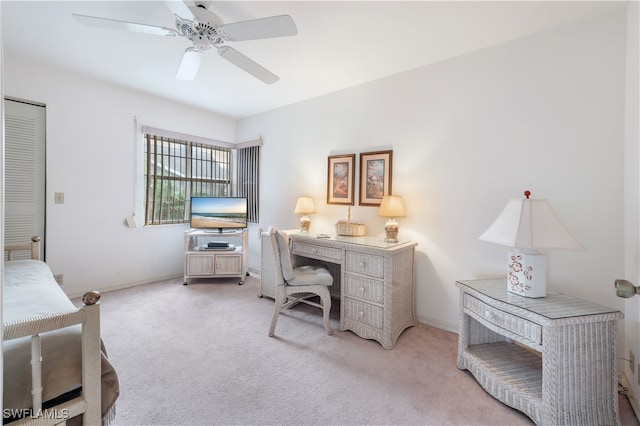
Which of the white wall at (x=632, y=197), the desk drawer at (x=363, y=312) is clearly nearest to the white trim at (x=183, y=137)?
the desk drawer at (x=363, y=312)

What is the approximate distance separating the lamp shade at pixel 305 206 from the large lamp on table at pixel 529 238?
1974 millimetres

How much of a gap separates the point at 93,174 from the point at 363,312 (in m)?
3.33

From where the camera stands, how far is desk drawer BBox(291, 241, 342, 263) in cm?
258

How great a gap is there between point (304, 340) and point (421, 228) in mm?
1463

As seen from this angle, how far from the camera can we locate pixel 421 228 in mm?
2678

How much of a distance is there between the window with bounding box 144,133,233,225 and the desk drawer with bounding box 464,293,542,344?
3.78 metres

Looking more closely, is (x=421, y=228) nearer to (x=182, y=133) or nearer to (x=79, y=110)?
(x=182, y=133)

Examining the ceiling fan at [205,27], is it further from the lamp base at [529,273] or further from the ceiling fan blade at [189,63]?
the lamp base at [529,273]

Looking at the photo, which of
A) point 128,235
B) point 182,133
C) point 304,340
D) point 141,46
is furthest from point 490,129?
point 128,235

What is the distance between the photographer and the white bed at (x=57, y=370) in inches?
→ 38.6

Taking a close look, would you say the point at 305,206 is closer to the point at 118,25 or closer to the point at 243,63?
the point at 243,63

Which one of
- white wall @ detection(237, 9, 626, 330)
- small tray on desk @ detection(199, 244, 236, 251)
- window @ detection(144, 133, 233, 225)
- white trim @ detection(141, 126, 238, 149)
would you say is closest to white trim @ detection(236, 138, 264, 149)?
white trim @ detection(141, 126, 238, 149)

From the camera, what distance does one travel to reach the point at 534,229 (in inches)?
63.4

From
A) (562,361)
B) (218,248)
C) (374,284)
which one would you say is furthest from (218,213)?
(562,361)
